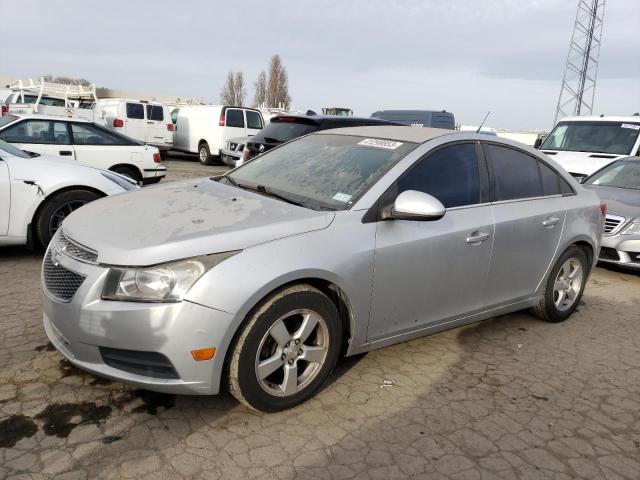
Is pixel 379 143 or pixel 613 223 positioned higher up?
pixel 379 143

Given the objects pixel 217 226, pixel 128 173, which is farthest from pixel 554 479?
pixel 128 173

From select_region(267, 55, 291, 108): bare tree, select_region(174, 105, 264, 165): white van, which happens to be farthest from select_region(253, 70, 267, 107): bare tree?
select_region(174, 105, 264, 165): white van

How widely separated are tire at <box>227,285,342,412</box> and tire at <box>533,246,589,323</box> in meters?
2.24

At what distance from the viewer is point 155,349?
2.47m

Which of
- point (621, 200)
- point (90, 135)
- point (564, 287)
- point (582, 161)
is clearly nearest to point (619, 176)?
point (621, 200)

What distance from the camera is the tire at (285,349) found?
2.62 metres

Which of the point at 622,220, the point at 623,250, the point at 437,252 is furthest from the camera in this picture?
the point at 622,220

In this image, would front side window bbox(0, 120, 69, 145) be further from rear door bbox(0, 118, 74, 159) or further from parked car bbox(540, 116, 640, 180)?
parked car bbox(540, 116, 640, 180)

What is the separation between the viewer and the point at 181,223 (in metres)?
2.80

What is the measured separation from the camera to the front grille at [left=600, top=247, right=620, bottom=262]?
6.16 metres

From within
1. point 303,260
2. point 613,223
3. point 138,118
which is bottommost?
point 613,223

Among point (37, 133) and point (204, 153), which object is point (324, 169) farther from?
point (204, 153)

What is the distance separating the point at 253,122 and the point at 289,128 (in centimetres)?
920

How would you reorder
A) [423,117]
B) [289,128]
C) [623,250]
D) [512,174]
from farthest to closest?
1. [423,117]
2. [289,128]
3. [623,250]
4. [512,174]
